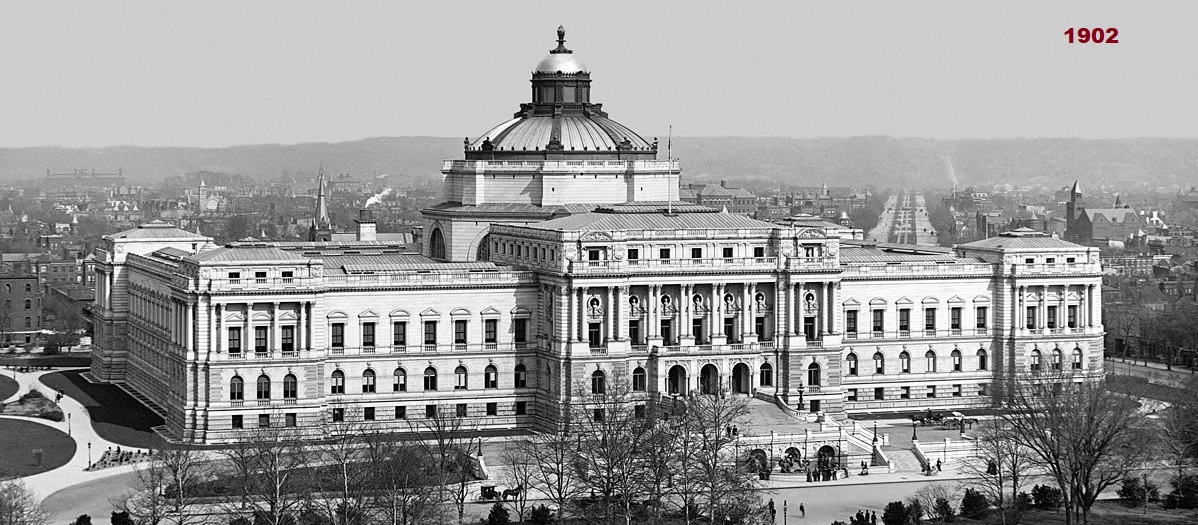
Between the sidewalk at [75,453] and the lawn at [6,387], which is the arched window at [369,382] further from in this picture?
the lawn at [6,387]

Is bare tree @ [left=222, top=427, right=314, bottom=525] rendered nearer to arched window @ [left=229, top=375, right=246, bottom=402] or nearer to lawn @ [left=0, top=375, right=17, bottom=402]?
arched window @ [left=229, top=375, right=246, bottom=402]

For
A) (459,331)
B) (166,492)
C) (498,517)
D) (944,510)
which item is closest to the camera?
(498,517)

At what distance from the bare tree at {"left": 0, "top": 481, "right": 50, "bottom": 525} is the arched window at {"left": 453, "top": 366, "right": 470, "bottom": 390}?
31.6m

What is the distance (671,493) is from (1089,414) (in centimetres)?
2084

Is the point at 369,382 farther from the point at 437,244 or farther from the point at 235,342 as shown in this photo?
the point at 437,244

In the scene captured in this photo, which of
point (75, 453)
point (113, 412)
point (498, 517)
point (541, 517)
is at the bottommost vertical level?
point (541, 517)

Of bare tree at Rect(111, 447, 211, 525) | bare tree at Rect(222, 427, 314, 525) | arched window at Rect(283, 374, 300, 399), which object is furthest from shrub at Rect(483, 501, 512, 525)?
arched window at Rect(283, 374, 300, 399)

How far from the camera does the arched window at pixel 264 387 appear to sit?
124062 mm

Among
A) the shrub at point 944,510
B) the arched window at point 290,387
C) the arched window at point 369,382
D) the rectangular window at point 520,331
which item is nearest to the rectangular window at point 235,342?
the arched window at point 290,387

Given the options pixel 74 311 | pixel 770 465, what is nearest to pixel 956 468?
pixel 770 465

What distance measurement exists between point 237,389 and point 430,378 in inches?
445

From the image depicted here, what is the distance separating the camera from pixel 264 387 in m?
124

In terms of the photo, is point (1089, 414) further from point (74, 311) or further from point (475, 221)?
point (74, 311)

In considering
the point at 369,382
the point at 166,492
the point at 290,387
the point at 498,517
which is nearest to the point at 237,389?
the point at 290,387
